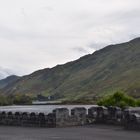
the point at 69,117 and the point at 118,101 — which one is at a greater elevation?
the point at 118,101

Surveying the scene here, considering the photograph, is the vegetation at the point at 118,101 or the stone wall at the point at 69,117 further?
the vegetation at the point at 118,101

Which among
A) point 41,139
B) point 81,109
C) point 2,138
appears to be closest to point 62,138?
point 41,139

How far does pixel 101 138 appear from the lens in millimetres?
34031

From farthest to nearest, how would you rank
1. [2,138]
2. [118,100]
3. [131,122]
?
[118,100] < [131,122] < [2,138]

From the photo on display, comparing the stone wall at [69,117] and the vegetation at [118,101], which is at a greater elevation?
the vegetation at [118,101]

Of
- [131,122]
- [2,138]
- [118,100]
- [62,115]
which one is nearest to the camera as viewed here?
[2,138]

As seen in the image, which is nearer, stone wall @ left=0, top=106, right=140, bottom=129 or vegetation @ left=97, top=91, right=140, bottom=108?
stone wall @ left=0, top=106, right=140, bottom=129

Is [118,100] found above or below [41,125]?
above

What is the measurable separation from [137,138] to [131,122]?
29.5 ft

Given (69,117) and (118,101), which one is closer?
(69,117)

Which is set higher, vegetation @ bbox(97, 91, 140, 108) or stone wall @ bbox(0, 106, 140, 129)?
vegetation @ bbox(97, 91, 140, 108)

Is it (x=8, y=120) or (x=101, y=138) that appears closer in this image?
(x=101, y=138)

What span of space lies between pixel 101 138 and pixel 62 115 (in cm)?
1488

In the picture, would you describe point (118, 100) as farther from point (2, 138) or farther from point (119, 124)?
point (2, 138)
